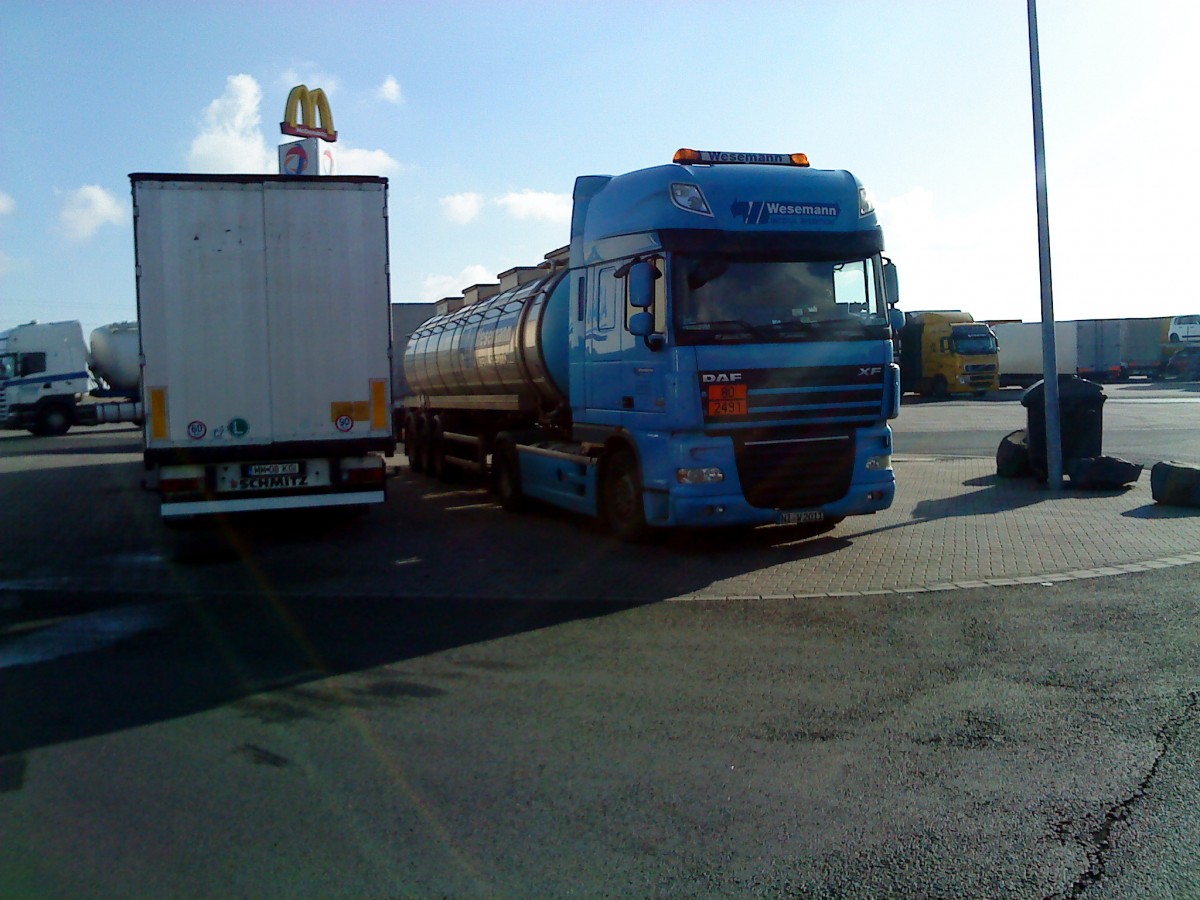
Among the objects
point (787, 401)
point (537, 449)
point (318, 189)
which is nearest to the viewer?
point (787, 401)

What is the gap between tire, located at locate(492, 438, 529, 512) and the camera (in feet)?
47.2

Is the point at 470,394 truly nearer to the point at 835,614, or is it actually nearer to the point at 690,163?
the point at 690,163

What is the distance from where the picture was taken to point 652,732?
567 centimetres

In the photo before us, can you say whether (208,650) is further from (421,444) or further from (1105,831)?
(421,444)

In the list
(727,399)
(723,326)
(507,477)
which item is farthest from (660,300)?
(507,477)

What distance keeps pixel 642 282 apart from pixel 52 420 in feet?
104

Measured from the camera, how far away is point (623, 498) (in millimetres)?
11539

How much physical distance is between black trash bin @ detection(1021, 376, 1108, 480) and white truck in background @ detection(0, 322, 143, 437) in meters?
28.8

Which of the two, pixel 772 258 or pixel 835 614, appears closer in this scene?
pixel 835 614

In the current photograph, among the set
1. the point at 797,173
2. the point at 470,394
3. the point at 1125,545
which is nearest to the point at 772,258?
the point at 797,173

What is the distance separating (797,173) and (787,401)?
2.34 meters

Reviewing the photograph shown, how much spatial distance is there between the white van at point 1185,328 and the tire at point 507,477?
170ft

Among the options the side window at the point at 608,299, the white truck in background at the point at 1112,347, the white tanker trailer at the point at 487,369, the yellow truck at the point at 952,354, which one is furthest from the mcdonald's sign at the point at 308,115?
the white truck in background at the point at 1112,347

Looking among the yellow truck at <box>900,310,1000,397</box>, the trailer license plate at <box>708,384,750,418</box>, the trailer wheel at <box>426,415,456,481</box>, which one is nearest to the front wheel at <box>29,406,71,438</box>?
the trailer wheel at <box>426,415,456,481</box>
